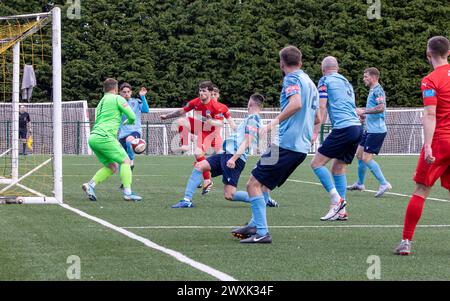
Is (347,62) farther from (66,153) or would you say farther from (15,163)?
(15,163)

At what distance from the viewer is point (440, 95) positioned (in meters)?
8.61

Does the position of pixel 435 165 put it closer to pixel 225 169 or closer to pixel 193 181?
pixel 225 169

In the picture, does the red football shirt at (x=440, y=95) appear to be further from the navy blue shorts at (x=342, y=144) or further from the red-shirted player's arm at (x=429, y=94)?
the navy blue shorts at (x=342, y=144)

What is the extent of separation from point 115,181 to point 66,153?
2170 cm

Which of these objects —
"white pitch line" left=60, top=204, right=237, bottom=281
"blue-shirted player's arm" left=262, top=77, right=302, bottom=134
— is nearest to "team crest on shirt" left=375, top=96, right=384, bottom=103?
"white pitch line" left=60, top=204, right=237, bottom=281

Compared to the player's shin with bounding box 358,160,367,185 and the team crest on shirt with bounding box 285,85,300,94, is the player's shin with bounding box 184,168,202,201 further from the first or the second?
the player's shin with bounding box 358,160,367,185

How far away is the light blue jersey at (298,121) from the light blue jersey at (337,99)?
3240 mm

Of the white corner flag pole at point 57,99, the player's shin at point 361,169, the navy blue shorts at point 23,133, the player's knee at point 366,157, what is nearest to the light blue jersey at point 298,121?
the white corner flag pole at point 57,99

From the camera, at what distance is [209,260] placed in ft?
26.7

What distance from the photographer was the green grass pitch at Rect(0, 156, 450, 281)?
24.6 feet

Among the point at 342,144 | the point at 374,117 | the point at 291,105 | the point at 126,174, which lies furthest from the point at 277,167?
the point at 374,117

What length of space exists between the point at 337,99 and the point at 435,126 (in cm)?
430

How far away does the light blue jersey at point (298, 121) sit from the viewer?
30.7ft

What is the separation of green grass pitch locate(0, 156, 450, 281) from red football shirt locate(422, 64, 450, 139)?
119 cm
